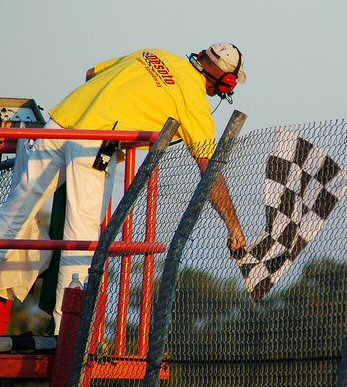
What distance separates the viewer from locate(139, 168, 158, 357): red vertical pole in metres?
5.72

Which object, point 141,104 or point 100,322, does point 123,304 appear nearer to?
point 100,322

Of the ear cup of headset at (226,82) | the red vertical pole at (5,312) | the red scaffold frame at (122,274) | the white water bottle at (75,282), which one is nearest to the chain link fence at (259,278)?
the red scaffold frame at (122,274)

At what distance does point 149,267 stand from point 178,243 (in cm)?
71

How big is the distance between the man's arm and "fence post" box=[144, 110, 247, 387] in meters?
0.08

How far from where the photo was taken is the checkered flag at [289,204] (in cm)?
455

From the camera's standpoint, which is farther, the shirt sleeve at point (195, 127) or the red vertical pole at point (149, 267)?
the shirt sleeve at point (195, 127)

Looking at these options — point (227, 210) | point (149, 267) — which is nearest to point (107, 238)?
point (149, 267)

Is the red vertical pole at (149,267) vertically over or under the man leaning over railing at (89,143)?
under

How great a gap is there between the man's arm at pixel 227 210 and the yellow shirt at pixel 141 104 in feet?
6.65

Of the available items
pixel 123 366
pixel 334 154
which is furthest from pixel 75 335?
pixel 334 154

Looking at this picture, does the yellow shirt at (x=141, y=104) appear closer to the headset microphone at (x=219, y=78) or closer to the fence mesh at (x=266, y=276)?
the headset microphone at (x=219, y=78)

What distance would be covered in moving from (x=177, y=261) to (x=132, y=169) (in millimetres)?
1985

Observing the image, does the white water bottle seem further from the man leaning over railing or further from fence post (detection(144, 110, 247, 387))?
fence post (detection(144, 110, 247, 387))

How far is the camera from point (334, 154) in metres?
4.61
